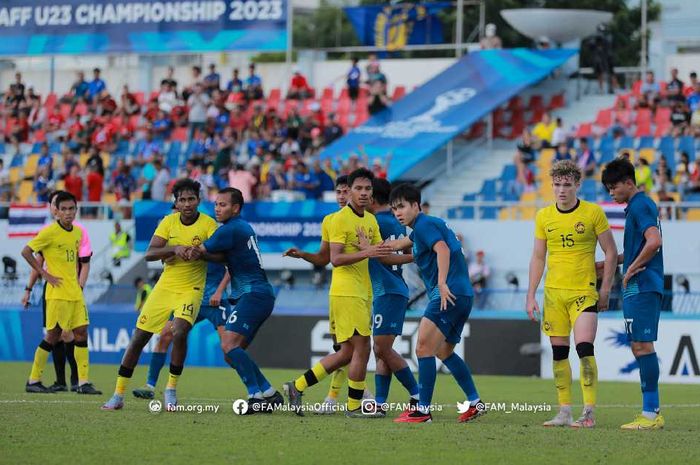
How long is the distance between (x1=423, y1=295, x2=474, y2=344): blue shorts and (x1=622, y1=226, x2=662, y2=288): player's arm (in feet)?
4.99

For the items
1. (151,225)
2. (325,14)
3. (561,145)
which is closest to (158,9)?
(151,225)

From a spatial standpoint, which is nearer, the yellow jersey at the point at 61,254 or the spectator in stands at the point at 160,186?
the yellow jersey at the point at 61,254

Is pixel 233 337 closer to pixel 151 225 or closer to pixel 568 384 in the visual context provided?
pixel 568 384

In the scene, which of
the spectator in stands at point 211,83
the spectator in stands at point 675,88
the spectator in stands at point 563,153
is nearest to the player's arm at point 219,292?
the spectator in stands at point 563,153

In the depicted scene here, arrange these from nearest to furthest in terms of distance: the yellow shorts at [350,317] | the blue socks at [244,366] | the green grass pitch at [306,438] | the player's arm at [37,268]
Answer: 1. the green grass pitch at [306,438]
2. the blue socks at [244,366]
3. the yellow shorts at [350,317]
4. the player's arm at [37,268]

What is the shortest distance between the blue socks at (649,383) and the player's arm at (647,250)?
79cm

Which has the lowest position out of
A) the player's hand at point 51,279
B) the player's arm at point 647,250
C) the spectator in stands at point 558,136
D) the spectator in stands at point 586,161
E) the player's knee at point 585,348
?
the player's knee at point 585,348

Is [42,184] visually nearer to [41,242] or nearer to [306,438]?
[41,242]

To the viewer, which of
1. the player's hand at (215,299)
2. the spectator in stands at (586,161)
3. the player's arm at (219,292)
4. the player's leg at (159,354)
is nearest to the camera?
the player's leg at (159,354)

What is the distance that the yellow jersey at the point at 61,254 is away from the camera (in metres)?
17.2

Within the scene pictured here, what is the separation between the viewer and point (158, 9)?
3900 centimetres

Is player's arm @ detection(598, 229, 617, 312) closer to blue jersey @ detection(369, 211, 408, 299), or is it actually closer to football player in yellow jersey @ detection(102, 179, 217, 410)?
blue jersey @ detection(369, 211, 408, 299)

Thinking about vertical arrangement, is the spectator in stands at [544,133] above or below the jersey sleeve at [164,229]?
above

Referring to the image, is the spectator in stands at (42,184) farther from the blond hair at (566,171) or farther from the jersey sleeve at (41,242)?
the blond hair at (566,171)
